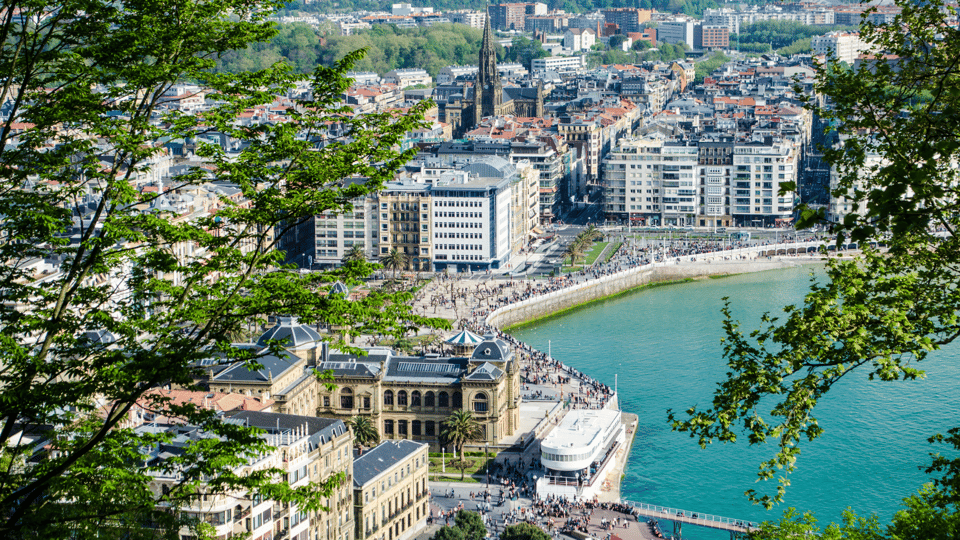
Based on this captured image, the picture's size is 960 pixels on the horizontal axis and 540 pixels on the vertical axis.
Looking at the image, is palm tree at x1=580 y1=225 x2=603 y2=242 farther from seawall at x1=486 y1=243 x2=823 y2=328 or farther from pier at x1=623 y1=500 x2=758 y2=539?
pier at x1=623 y1=500 x2=758 y2=539

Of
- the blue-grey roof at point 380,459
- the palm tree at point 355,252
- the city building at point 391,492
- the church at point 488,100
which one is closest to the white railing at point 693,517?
the city building at point 391,492

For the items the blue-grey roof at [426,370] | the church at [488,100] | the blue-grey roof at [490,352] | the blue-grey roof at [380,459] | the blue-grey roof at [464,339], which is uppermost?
the church at [488,100]

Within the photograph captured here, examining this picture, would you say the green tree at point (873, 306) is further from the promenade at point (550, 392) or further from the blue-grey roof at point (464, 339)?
the blue-grey roof at point (464, 339)

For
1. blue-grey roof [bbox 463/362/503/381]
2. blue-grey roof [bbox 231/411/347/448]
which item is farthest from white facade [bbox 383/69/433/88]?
blue-grey roof [bbox 231/411/347/448]

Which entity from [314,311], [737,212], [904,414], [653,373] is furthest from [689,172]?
[314,311]

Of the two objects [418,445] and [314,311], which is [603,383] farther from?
[314,311]

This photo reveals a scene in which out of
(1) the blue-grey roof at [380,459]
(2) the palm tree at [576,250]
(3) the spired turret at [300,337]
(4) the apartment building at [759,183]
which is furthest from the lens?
(4) the apartment building at [759,183]
